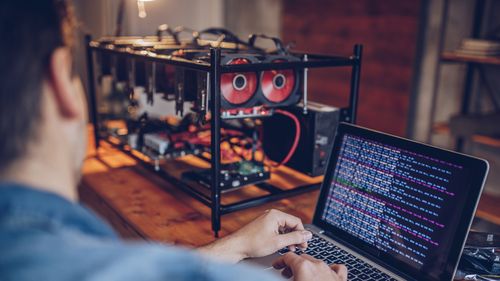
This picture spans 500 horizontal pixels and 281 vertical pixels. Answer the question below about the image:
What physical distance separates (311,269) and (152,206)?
74 cm

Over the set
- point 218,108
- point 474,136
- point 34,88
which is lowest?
point 474,136

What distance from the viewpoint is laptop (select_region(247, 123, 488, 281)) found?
38.6 inches

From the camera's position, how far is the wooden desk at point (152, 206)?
1.41m

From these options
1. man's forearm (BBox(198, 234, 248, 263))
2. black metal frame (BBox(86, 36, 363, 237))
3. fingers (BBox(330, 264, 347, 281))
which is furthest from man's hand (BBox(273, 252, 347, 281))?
black metal frame (BBox(86, 36, 363, 237))

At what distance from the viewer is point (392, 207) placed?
3.62ft

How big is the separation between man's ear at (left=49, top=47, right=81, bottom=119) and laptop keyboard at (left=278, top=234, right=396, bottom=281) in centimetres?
75

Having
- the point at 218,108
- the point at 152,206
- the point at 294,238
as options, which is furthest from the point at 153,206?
the point at 294,238

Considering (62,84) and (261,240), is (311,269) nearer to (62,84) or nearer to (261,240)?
(261,240)

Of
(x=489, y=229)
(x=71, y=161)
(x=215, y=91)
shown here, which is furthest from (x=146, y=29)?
(x=71, y=161)

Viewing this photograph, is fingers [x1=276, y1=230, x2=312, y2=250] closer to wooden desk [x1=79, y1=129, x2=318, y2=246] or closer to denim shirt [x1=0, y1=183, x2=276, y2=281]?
wooden desk [x1=79, y1=129, x2=318, y2=246]

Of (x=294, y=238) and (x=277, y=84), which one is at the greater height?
(x=277, y=84)

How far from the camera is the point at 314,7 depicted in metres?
4.11

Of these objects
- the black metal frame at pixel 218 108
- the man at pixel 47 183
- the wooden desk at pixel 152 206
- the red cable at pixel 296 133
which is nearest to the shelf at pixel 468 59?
the wooden desk at pixel 152 206

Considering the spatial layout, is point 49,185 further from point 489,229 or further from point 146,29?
point 146,29
